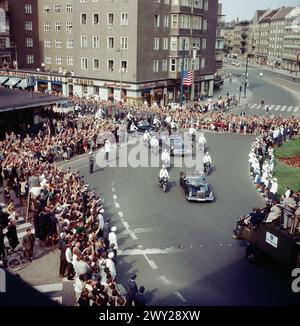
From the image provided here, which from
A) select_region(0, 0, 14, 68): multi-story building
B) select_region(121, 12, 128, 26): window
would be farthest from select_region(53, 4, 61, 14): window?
select_region(121, 12, 128, 26): window

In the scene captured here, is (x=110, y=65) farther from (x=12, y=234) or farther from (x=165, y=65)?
(x=12, y=234)

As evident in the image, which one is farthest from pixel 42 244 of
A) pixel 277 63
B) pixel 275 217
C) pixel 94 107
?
pixel 277 63

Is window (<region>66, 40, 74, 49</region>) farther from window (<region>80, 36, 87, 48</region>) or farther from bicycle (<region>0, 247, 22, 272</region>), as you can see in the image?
bicycle (<region>0, 247, 22, 272</region>)

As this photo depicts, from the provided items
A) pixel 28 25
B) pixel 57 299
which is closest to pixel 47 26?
pixel 28 25

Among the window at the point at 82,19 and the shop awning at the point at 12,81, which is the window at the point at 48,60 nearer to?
the window at the point at 82,19

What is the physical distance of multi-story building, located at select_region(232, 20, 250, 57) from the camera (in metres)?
165

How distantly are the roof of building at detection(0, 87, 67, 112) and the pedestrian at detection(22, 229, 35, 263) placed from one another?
767 inches

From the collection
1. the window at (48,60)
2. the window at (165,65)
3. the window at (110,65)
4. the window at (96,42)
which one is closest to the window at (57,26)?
the window at (48,60)

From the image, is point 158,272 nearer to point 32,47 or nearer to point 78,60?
point 78,60

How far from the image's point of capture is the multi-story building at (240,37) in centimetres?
16516

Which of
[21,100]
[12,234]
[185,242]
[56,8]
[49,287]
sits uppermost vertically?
[56,8]

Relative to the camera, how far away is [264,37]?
477 feet

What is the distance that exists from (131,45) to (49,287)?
4883 centimetres

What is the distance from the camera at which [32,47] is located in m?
78.6
